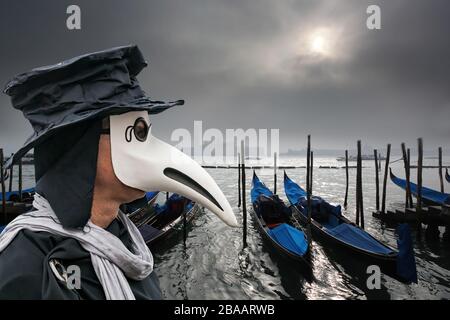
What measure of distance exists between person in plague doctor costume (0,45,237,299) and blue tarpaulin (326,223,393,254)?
8.26m

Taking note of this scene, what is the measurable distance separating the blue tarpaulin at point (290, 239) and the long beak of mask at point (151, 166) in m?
7.26

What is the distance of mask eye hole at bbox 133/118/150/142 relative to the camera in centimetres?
129

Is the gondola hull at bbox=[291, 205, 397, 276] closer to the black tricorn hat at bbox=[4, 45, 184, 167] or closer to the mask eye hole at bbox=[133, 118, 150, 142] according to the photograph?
the mask eye hole at bbox=[133, 118, 150, 142]

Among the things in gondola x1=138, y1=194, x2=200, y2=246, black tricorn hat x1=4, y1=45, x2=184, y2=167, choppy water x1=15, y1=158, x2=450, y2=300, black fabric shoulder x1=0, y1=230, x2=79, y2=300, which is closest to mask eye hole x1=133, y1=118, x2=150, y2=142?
black tricorn hat x1=4, y1=45, x2=184, y2=167

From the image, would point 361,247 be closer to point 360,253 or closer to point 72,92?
point 360,253

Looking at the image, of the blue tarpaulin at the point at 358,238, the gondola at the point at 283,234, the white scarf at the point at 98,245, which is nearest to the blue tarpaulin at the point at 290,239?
the gondola at the point at 283,234

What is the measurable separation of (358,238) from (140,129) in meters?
9.06

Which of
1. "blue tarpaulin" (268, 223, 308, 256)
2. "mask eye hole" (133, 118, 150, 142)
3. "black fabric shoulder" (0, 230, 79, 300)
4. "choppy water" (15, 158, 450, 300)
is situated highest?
"mask eye hole" (133, 118, 150, 142)

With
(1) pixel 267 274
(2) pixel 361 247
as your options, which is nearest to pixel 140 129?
(1) pixel 267 274

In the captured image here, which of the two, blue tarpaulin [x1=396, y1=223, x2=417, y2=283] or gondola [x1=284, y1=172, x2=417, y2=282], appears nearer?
blue tarpaulin [x1=396, y1=223, x2=417, y2=283]
